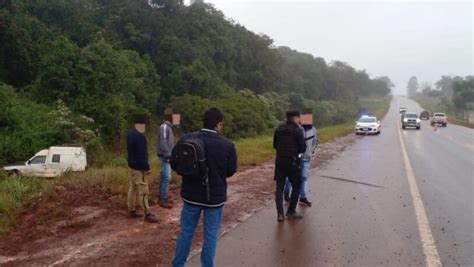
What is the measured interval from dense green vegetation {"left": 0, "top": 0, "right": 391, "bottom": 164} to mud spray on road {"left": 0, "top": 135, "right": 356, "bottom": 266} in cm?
1780

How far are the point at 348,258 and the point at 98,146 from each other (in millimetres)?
22592

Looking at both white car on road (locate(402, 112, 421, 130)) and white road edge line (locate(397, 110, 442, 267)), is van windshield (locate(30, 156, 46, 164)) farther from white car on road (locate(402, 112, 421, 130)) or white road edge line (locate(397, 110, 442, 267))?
white car on road (locate(402, 112, 421, 130))

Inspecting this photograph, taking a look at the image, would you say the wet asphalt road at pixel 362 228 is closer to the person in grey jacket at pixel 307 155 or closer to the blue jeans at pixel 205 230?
the person in grey jacket at pixel 307 155

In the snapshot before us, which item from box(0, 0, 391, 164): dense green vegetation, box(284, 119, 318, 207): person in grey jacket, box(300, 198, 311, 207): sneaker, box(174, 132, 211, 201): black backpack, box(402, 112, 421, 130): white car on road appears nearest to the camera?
box(174, 132, 211, 201): black backpack

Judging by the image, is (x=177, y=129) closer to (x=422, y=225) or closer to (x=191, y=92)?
(x=191, y=92)

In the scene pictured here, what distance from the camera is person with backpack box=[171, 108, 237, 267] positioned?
177 inches

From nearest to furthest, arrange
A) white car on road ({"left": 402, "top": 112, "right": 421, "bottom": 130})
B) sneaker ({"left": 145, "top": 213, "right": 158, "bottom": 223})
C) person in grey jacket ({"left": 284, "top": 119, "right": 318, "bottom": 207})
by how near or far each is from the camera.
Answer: sneaker ({"left": 145, "top": 213, "right": 158, "bottom": 223}), person in grey jacket ({"left": 284, "top": 119, "right": 318, "bottom": 207}), white car on road ({"left": 402, "top": 112, "right": 421, "bottom": 130})

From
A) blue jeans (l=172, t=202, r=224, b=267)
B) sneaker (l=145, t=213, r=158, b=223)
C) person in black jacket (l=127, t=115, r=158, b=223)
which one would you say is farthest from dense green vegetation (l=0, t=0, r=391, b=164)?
blue jeans (l=172, t=202, r=224, b=267)

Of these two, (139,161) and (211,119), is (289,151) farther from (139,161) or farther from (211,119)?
(211,119)

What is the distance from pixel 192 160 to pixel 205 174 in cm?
20

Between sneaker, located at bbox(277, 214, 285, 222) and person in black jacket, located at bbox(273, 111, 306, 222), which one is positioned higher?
person in black jacket, located at bbox(273, 111, 306, 222)

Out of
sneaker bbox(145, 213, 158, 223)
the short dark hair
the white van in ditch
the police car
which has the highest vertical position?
the short dark hair

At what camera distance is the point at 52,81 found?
29.4m

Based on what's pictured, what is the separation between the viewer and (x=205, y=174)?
15.0 ft
